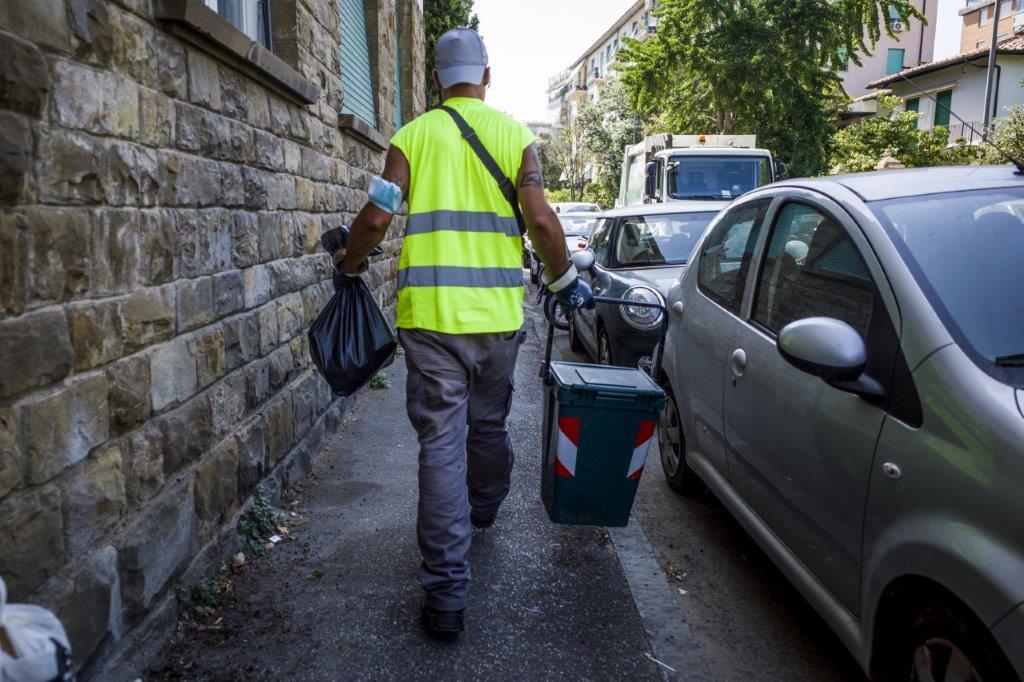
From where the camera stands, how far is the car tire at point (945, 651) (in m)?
1.89

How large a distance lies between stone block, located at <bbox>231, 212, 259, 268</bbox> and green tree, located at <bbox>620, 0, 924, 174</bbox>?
68.2 feet

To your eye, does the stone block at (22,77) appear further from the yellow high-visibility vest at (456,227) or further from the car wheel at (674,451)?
the car wheel at (674,451)

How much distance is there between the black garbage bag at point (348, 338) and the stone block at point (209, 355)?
1.39 feet

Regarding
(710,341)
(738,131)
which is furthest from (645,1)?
(710,341)

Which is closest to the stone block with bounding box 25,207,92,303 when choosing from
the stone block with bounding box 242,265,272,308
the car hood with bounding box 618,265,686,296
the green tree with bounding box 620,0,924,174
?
the stone block with bounding box 242,265,272,308

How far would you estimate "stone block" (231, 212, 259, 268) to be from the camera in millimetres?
3672

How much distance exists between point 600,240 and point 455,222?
550 cm

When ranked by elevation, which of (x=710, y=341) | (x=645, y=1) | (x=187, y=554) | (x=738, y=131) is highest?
(x=645, y=1)

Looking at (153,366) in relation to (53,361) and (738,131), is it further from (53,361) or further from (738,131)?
(738,131)

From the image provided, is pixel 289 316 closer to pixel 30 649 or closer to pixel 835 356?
pixel 835 356

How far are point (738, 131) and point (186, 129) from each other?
22.9 meters

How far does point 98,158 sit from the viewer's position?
249 cm

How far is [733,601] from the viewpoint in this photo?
353 centimetres

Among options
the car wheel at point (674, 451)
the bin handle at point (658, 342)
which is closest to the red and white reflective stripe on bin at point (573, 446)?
the bin handle at point (658, 342)
